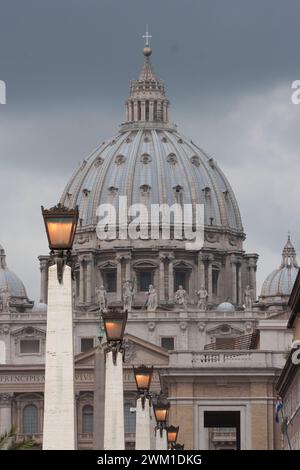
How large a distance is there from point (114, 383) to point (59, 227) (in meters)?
5.15

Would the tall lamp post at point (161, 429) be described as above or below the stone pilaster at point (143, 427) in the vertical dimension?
above

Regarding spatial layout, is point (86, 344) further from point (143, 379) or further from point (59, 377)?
point (59, 377)

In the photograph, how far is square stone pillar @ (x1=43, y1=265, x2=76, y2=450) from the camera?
1081 inches

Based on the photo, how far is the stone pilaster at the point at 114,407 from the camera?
32.3 metres

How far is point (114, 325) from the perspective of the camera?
35.2 meters

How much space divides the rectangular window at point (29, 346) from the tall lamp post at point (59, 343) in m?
170

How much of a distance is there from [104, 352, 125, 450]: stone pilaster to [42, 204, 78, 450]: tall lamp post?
4.25 m

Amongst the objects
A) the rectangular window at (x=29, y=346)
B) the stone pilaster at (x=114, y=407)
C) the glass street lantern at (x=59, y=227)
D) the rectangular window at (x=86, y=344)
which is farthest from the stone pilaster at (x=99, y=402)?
the rectangular window at (x=29, y=346)

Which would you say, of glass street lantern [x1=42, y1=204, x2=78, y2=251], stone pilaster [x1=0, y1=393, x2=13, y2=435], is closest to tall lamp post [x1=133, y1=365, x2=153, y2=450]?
glass street lantern [x1=42, y1=204, x2=78, y2=251]

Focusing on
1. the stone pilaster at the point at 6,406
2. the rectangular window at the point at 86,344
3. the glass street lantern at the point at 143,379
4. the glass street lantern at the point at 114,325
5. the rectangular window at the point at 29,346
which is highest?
the rectangular window at the point at 29,346

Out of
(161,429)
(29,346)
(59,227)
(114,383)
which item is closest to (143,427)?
(114,383)

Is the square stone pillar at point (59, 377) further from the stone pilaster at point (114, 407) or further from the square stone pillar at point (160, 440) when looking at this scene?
the square stone pillar at point (160, 440)
